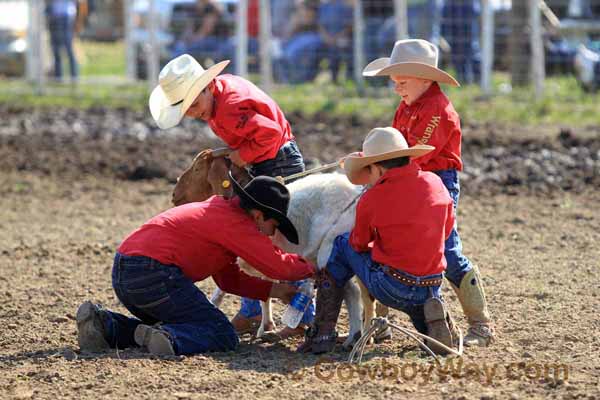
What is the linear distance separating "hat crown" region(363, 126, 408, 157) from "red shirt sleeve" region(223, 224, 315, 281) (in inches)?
27.1

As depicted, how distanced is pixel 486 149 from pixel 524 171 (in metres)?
1.01

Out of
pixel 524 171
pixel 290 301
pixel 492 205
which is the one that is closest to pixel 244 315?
pixel 290 301

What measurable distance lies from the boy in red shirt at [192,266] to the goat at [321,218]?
21cm

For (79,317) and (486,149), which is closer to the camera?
(79,317)

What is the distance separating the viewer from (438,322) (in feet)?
17.3

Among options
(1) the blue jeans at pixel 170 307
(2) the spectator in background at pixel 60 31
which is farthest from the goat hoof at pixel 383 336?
(2) the spectator in background at pixel 60 31

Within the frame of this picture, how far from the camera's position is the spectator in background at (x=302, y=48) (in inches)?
637

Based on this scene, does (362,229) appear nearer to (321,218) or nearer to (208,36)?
(321,218)

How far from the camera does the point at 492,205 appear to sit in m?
9.59

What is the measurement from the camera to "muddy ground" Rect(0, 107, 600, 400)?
4.89 metres

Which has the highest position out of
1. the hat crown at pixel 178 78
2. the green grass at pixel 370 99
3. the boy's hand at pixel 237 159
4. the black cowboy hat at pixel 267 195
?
the hat crown at pixel 178 78

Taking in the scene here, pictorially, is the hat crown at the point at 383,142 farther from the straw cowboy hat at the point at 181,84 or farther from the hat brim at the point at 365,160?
the straw cowboy hat at the point at 181,84

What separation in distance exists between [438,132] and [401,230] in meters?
0.67

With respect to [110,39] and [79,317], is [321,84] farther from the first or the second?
[79,317]
